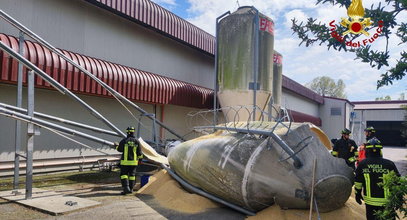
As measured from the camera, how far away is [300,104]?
3253 cm

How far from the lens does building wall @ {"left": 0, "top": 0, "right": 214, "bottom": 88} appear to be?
10.4 metres

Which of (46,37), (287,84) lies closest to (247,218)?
(46,37)

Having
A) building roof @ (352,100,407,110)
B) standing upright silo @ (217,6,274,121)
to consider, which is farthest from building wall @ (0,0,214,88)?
building roof @ (352,100,407,110)

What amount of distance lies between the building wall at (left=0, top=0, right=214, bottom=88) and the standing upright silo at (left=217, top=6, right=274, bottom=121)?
294 centimetres

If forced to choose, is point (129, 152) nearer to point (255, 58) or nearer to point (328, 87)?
point (255, 58)

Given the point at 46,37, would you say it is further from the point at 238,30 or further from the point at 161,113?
the point at 238,30

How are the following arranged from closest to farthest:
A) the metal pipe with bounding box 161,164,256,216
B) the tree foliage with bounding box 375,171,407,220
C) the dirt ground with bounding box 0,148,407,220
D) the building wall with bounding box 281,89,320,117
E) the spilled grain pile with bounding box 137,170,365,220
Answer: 1. the tree foliage with bounding box 375,171,407,220
2. the spilled grain pile with bounding box 137,170,365,220
3. the dirt ground with bounding box 0,148,407,220
4. the metal pipe with bounding box 161,164,256,216
5. the building wall with bounding box 281,89,320,117

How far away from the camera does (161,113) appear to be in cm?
1533

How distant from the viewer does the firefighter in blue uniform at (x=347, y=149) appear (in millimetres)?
9625

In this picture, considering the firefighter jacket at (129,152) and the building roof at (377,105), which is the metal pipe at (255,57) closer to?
the firefighter jacket at (129,152)

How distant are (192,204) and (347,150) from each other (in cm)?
526

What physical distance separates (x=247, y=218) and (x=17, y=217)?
428 cm

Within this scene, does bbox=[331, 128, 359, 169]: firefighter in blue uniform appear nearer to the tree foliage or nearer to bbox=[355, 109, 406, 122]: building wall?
the tree foliage

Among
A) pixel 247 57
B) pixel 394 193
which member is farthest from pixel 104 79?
pixel 394 193
